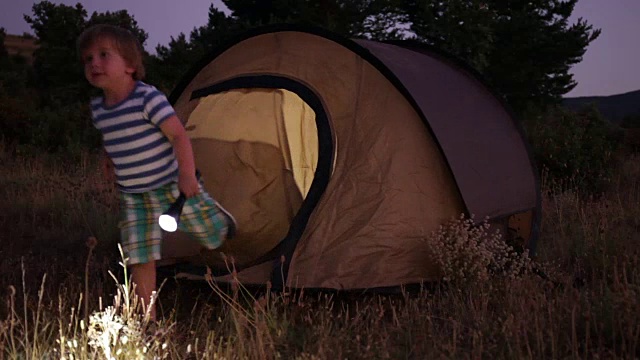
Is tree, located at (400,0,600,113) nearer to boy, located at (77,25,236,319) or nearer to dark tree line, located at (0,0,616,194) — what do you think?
dark tree line, located at (0,0,616,194)

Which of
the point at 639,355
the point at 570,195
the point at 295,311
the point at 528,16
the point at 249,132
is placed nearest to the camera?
the point at 639,355

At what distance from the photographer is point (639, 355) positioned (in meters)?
3.20

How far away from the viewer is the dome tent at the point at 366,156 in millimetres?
4551

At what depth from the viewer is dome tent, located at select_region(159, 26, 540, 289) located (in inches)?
179

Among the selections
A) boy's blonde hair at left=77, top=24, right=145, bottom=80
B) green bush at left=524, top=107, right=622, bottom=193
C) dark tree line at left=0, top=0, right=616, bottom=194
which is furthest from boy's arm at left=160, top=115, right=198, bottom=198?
dark tree line at left=0, top=0, right=616, bottom=194

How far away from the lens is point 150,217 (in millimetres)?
3842

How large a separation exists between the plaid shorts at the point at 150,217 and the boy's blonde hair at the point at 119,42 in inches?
25.1

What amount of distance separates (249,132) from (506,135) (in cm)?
211

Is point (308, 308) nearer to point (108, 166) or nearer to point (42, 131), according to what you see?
point (108, 166)

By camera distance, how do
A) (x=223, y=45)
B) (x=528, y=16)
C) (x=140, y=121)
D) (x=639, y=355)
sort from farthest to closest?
(x=528, y=16) → (x=223, y=45) → (x=140, y=121) → (x=639, y=355)

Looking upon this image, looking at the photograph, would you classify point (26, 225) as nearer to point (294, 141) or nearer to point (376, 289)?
point (294, 141)

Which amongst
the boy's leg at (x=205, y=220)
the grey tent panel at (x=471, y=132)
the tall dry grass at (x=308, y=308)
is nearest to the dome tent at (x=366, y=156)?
the grey tent panel at (x=471, y=132)

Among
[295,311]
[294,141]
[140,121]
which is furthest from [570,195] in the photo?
[140,121]

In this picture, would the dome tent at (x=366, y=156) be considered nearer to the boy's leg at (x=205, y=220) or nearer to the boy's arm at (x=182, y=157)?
the boy's leg at (x=205, y=220)
